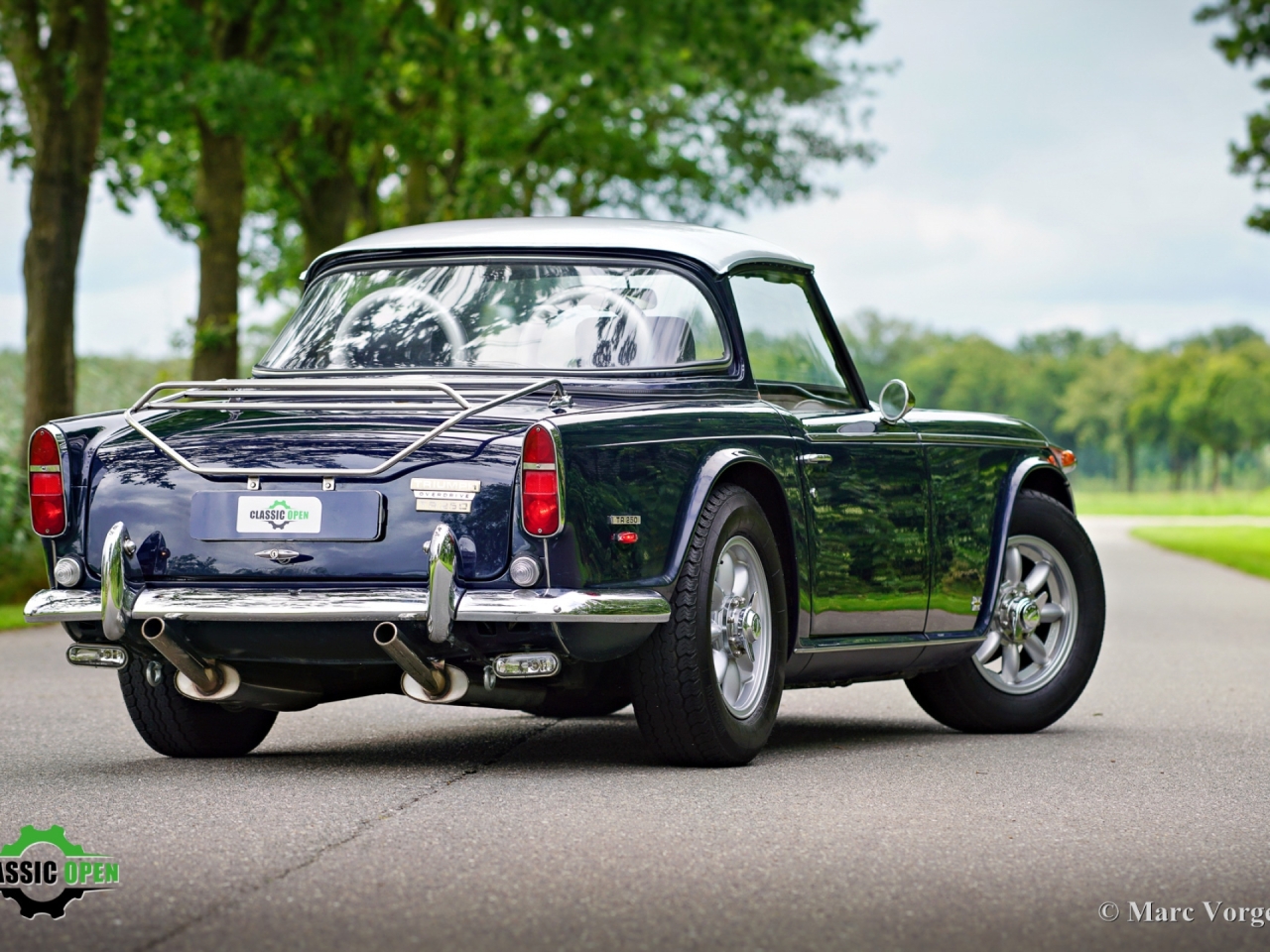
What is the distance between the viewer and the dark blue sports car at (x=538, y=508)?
5973 millimetres

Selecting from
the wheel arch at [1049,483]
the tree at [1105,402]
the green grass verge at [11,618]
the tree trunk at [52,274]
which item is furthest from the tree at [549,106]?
the tree at [1105,402]

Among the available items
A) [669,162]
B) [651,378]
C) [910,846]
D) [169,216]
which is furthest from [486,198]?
[910,846]

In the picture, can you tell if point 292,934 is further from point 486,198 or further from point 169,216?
point 486,198

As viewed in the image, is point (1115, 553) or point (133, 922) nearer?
point (133, 922)

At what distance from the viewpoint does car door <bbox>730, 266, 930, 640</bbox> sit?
23.7 feet

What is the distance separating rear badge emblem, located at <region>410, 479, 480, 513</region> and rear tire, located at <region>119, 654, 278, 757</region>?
52.2 inches

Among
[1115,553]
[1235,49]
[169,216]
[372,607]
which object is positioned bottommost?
[1115,553]

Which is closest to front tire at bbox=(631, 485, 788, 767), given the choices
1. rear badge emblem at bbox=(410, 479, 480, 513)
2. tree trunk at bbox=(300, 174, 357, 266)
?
rear badge emblem at bbox=(410, 479, 480, 513)

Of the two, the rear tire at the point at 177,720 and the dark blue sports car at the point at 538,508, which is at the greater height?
the dark blue sports car at the point at 538,508

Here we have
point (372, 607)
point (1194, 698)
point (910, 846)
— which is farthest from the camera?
point (1194, 698)

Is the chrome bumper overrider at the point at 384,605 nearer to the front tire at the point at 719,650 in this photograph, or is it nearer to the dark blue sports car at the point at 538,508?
the dark blue sports car at the point at 538,508

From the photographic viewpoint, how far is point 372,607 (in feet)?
19.3

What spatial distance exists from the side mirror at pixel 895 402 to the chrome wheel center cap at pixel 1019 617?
1066 millimetres

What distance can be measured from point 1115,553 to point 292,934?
27.2 m
